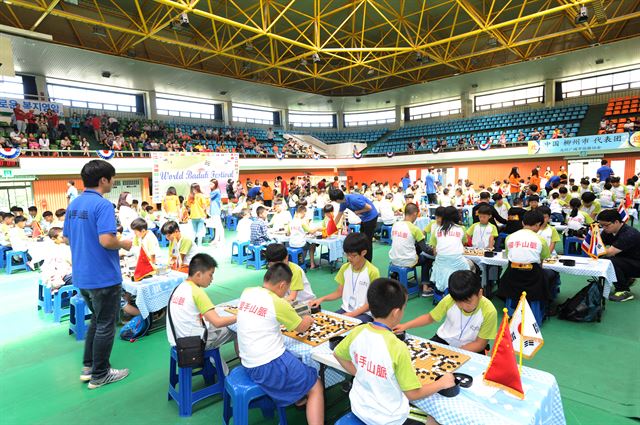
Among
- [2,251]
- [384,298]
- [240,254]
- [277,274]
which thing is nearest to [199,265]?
[277,274]

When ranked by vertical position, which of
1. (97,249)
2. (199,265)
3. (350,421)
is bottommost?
(350,421)

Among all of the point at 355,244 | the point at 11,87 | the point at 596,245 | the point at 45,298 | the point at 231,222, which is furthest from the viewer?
the point at 11,87

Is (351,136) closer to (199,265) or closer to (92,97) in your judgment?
(92,97)

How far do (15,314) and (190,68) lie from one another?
14.5 meters

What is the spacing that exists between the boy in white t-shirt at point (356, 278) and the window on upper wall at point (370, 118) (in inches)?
1082

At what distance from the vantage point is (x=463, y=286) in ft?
8.67

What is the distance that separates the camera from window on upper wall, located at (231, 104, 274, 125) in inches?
1028

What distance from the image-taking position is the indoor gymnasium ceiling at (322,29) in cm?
1324

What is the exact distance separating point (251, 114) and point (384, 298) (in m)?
26.9

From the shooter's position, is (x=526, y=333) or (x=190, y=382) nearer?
(x=526, y=333)

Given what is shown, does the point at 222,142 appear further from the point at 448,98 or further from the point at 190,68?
the point at 448,98

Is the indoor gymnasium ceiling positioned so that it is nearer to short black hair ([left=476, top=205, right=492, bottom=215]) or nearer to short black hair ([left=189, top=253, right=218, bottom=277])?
short black hair ([left=476, top=205, right=492, bottom=215])

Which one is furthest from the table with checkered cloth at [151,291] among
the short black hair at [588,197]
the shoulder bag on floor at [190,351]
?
the short black hair at [588,197]

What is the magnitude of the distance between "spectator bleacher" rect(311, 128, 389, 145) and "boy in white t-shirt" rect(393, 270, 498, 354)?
86.5ft
